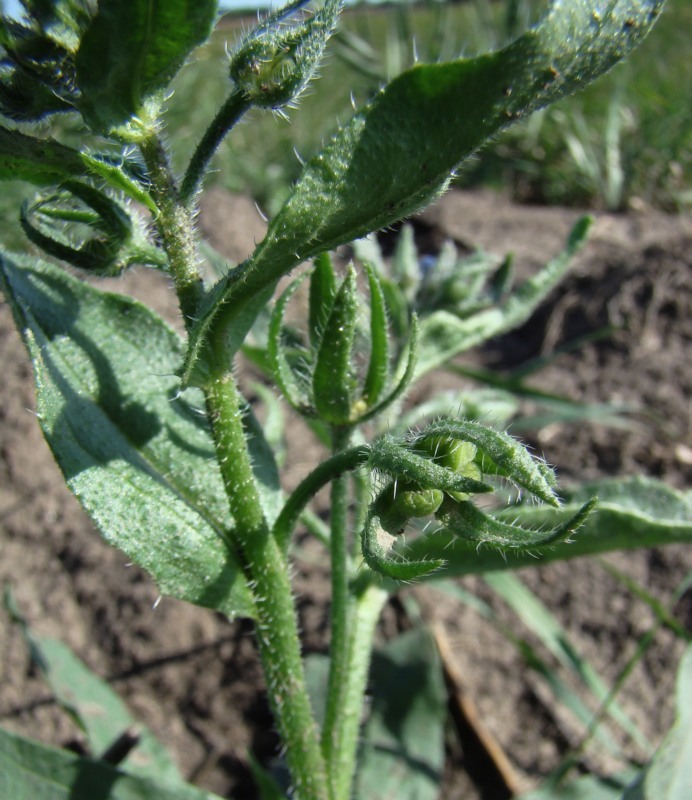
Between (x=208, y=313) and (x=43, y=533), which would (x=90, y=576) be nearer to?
(x=43, y=533)

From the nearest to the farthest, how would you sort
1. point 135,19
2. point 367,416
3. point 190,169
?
point 135,19 → point 190,169 → point 367,416

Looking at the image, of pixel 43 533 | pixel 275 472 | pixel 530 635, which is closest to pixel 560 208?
pixel 530 635

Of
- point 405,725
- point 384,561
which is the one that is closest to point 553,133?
point 405,725

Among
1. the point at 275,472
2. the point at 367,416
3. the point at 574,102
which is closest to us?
the point at 367,416

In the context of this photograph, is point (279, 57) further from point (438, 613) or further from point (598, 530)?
point (438, 613)

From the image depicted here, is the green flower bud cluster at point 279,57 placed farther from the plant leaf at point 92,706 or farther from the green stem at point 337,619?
the plant leaf at point 92,706

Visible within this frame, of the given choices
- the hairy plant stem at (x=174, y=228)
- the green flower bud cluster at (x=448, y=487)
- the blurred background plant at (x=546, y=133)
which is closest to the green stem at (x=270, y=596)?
the hairy plant stem at (x=174, y=228)

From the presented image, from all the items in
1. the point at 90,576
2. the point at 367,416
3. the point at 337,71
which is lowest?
the point at 90,576

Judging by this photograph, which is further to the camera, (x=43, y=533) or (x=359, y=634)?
(x=43, y=533)
